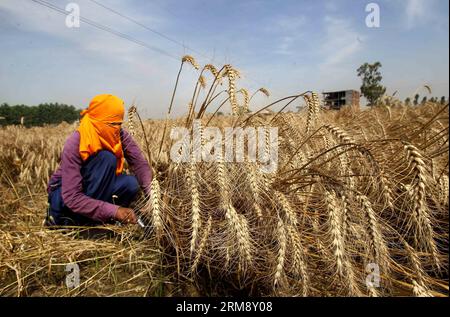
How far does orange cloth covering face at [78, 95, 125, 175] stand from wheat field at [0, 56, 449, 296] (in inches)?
9.7

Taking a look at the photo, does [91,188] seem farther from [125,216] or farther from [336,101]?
[336,101]

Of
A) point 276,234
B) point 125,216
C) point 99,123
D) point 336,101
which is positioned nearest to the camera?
point 276,234

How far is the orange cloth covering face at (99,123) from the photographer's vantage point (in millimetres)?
1912

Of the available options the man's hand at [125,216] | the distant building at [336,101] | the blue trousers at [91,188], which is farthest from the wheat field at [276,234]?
the distant building at [336,101]

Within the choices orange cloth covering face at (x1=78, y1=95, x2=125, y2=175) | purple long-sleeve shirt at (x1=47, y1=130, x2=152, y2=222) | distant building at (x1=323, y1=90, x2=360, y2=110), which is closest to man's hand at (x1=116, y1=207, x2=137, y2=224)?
purple long-sleeve shirt at (x1=47, y1=130, x2=152, y2=222)

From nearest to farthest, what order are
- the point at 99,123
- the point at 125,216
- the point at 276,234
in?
the point at 276,234, the point at 125,216, the point at 99,123

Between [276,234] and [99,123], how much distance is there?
1.41 m

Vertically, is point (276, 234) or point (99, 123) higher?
point (99, 123)

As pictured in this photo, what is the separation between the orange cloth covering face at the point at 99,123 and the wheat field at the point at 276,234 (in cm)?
25

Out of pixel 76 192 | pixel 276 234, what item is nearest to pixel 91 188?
pixel 76 192

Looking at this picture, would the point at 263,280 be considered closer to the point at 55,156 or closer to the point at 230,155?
the point at 230,155

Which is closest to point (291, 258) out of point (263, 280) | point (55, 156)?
point (263, 280)

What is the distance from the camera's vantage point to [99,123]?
6.38 feet
